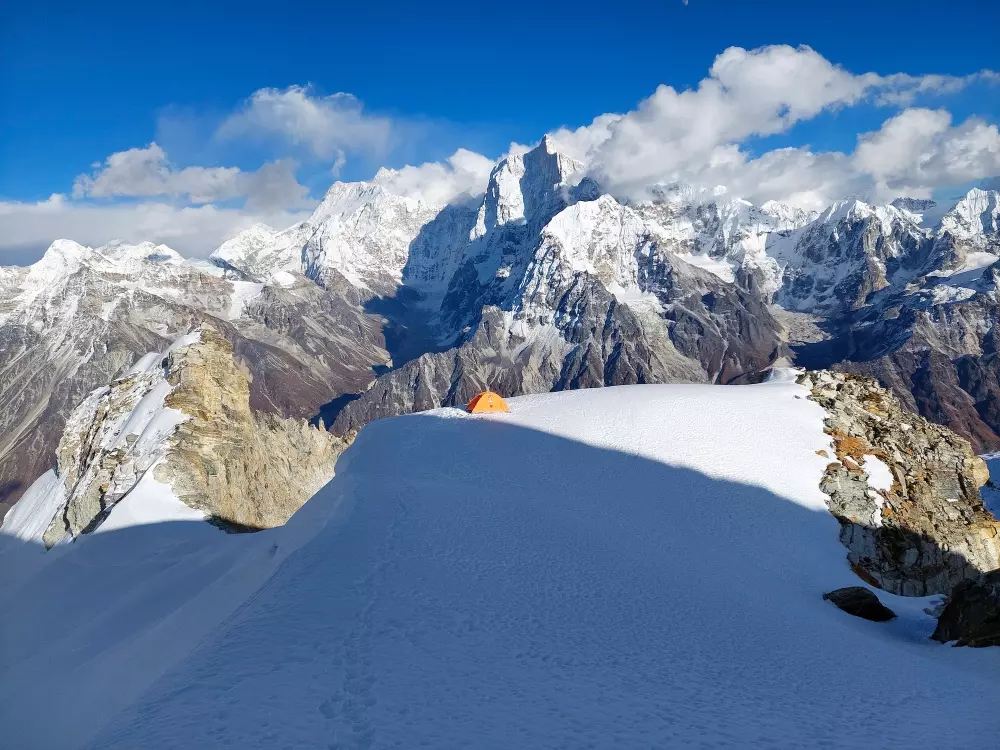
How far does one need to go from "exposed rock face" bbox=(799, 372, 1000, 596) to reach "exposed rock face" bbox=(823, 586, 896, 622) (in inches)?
274

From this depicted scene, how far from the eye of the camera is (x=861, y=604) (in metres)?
28.5

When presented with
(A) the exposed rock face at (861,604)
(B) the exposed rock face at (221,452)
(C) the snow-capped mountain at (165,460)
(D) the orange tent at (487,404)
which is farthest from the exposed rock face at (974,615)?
(D) the orange tent at (487,404)

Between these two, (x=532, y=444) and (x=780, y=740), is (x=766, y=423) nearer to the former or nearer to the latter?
(x=532, y=444)

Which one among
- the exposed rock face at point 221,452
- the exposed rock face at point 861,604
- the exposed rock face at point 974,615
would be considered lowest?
the exposed rock face at point 861,604

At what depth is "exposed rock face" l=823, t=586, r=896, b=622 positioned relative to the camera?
92.8ft

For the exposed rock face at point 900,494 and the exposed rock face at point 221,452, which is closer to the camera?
the exposed rock face at point 221,452

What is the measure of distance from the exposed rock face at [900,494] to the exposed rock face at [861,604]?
6955 millimetres

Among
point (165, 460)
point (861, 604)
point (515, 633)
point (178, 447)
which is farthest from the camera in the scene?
point (178, 447)

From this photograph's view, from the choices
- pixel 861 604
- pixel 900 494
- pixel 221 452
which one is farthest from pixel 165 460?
pixel 900 494

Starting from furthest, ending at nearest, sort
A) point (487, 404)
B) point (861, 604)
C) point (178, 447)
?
1. point (487, 404)
2. point (178, 447)
3. point (861, 604)

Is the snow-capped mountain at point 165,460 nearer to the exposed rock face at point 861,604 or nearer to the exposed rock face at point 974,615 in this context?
the exposed rock face at point 861,604

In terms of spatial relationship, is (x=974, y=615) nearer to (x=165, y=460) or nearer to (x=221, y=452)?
(x=221, y=452)

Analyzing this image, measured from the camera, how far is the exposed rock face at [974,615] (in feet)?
73.7

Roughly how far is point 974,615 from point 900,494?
23.4 meters
